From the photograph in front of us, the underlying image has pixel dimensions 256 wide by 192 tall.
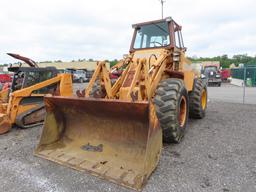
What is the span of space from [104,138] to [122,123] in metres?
0.44

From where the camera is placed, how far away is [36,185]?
2.74m

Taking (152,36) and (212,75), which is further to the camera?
(212,75)

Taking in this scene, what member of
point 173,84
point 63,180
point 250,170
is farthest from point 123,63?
point 250,170

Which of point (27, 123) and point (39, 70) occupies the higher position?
point (39, 70)

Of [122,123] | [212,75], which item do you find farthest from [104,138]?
[212,75]

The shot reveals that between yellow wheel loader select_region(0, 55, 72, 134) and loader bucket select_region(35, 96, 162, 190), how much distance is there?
121 centimetres

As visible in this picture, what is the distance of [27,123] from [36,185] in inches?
118

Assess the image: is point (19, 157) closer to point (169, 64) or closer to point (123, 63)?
point (123, 63)

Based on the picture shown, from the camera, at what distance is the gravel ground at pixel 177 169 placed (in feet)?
8.80

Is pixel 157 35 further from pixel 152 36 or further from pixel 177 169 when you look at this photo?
pixel 177 169

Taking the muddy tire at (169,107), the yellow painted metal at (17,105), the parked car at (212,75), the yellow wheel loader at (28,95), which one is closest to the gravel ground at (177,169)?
the muddy tire at (169,107)

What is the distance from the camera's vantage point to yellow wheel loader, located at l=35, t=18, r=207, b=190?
2914mm

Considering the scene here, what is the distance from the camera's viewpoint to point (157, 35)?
491cm

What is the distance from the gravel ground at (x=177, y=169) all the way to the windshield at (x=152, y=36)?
7.12ft
